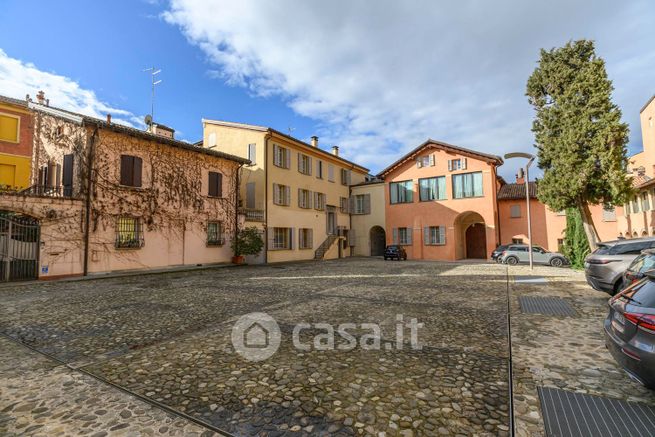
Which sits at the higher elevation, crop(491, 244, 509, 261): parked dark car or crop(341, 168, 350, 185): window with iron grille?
crop(341, 168, 350, 185): window with iron grille

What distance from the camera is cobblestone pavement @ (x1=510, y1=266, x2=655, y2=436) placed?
3395 millimetres

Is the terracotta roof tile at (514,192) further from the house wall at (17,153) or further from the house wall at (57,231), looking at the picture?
the house wall at (17,153)

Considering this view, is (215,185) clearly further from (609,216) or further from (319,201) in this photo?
(609,216)

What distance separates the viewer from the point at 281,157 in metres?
25.1

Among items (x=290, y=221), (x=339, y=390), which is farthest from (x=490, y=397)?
(x=290, y=221)

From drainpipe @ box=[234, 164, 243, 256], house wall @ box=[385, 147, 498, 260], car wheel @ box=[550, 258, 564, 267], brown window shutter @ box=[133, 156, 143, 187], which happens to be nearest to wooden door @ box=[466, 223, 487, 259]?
house wall @ box=[385, 147, 498, 260]

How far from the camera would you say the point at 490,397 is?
343cm

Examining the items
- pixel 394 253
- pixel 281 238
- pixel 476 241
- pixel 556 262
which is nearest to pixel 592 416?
pixel 556 262

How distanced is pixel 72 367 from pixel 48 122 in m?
19.4

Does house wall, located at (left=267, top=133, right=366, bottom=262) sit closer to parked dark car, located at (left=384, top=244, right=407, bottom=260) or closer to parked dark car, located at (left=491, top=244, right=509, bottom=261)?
parked dark car, located at (left=384, top=244, right=407, bottom=260)

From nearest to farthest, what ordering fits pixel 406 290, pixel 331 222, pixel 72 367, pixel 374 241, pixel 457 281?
pixel 72 367 < pixel 406 290 < pixel 457 281 < pixel 331 222 < pixel 374 241

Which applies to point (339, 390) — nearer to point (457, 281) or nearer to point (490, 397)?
point (490, 397)

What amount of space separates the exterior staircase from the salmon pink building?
17.5 feet

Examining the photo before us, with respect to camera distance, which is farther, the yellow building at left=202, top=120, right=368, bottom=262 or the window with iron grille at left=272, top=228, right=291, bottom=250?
the window with iron grille at left=272, top=228, right=291, bottom=250
